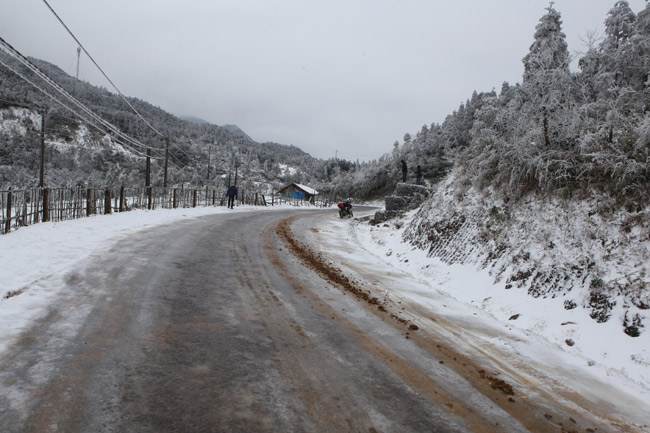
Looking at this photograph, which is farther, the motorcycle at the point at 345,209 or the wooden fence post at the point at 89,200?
the motorcycle at the point at 345,209

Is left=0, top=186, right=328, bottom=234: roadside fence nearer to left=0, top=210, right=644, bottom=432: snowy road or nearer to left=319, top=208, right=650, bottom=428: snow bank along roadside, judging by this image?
left=0, top=210, right=644, bottom=432: snowy road

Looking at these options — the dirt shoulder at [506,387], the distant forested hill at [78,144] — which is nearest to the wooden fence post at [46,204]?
the dirt shoulder at [506,387]

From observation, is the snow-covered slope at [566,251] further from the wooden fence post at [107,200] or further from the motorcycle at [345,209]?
the motorcycle at [345,209]

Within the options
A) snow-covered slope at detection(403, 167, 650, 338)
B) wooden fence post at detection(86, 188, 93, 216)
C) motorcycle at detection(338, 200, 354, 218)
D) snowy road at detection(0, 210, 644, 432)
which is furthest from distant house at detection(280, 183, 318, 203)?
snowy road at detection(0, 210, 644, 432)

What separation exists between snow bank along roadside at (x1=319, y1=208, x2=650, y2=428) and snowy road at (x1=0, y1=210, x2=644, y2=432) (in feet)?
2.97

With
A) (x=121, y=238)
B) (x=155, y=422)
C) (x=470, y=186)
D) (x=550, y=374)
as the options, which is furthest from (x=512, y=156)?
(x=121, y=238)

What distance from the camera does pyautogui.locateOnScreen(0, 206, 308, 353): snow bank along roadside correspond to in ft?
14.1

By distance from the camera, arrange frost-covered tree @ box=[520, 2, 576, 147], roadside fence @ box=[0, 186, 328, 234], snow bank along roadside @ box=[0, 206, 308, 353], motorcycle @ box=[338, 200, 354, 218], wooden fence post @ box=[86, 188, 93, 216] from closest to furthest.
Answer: snow bank along roadside @ box=[0, 206, 308, 353]
frost-covered tree @ box=[520, 2, 576, 147]
roadside fence @ box=[0, 186, 328, 234]
wooden fence post @ box=[86, 188, 93, 216]
motorcycle @ box=[338, 200, 354, 218]

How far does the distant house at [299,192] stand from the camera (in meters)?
77.9

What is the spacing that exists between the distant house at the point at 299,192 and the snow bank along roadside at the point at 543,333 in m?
65.1

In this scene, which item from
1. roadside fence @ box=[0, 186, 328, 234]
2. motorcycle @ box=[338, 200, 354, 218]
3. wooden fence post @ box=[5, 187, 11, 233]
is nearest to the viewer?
wooden fence post @ box=[5, 187, 11, 233]

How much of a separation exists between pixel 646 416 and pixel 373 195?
68.1m

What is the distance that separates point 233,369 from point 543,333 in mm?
4460

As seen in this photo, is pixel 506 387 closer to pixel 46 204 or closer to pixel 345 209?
pixel 46 204
